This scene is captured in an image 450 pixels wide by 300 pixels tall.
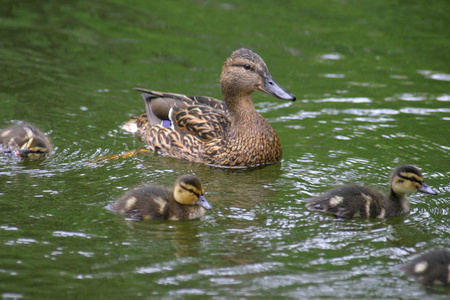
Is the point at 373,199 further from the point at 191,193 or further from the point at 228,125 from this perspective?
the point at 228,125

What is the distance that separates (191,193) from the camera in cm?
502

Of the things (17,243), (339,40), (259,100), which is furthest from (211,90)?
(17,243)

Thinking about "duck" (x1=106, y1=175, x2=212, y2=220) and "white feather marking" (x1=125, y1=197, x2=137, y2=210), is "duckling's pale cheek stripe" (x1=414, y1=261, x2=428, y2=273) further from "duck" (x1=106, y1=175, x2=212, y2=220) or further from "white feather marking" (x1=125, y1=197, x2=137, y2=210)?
"white feather marking" (x1=125, y1=197, x2=137, y2=210)

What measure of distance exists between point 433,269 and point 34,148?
3.74 m

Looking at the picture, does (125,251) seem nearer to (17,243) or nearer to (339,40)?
(17,243)

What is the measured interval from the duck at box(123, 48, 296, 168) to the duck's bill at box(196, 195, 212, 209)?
1.38 metres

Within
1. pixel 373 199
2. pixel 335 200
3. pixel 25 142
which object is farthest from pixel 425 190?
pixel 25 142

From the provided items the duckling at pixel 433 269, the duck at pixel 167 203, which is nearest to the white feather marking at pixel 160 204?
the duck at pixel 167 203

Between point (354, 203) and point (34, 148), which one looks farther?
point (34, 148)

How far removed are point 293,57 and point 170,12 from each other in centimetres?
247

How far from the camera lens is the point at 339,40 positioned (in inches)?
387

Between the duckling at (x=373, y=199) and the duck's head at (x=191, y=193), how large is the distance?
2.78 ft

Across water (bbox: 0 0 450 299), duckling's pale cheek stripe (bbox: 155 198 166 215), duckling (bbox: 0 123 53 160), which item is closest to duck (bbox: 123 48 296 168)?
water (bbox: 0 0 450 299)

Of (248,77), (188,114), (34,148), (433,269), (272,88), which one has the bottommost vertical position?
(433,269)
